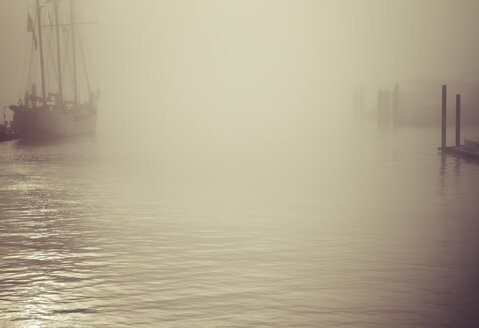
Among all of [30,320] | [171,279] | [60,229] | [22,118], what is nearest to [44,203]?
[60,229]

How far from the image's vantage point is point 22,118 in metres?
89.4

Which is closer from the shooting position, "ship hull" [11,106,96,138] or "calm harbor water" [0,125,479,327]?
"calm harbor water" [0,125,479,327]

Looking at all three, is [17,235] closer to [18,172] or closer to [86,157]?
[18,172]

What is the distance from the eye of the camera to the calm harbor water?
1189 centimetres

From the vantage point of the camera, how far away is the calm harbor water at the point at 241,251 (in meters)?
11.9

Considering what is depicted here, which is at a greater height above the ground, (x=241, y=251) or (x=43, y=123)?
(x=43, y=123)

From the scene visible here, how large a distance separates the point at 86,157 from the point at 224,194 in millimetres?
27496

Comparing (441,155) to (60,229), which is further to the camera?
(441,155)

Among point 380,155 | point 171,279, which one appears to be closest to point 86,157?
point 380,155

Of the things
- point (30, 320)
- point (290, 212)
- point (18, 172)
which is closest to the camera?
point (30, 320)

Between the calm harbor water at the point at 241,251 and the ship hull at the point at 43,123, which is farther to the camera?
the ship hull at the point at 43,123

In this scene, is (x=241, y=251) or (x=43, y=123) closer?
(x=241, y=251)

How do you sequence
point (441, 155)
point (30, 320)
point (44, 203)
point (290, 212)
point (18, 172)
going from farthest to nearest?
point (441, 155) < point (18, 172) < point (44, 203) < point (290, 212) < point (30, 320)

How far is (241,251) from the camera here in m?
17.0
